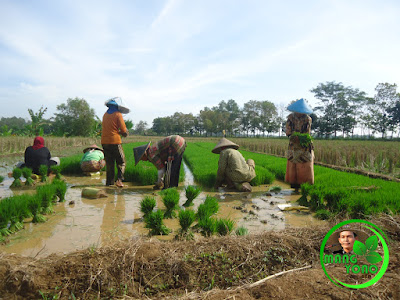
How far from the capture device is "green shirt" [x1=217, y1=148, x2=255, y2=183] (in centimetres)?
520

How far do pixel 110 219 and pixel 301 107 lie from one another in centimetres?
438

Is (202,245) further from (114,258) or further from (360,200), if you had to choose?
(360,200)

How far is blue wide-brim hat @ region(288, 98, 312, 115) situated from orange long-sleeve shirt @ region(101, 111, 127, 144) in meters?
3.86

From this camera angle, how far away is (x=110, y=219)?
3.41 m

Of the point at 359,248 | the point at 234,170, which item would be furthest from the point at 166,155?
the point at 359,248

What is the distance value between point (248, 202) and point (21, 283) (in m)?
3.60

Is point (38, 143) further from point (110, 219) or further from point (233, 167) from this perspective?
point (233, 167)

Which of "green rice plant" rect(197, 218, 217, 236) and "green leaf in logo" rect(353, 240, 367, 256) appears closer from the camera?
"green leaf in logo" rect(353, 240, 367, 256)

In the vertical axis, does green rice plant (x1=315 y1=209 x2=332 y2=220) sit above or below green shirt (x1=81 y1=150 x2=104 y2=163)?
below

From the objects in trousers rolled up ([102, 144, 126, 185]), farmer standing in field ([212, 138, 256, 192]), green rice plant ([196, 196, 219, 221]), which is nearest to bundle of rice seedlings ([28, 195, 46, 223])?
→ green rice plant ([196, 196, 219, 221])

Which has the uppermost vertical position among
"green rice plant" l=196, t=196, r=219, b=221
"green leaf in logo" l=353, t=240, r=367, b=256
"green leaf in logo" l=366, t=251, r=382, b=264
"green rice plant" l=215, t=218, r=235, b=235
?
"green leaf in logo" l=353, t=240, r=367, b=256

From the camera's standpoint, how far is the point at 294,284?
1621 mm

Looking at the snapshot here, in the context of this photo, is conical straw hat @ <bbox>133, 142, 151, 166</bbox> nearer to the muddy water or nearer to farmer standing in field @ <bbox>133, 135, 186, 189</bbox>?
farmer standing in field @ <bbox>133, 135, 186, 189</bbox>

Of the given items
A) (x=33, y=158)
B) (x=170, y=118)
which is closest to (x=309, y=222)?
(x=33, y=158)
